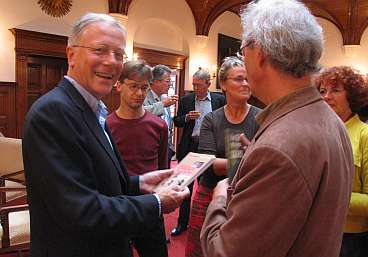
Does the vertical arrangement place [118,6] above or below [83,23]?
above

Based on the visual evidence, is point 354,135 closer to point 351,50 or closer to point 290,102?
point 290,102

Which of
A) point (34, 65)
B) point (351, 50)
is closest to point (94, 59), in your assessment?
point (34, 65)

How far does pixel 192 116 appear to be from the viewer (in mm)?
3918

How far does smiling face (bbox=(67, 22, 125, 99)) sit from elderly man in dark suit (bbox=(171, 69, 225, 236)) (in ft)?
8.22

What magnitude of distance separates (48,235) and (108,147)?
0.36m

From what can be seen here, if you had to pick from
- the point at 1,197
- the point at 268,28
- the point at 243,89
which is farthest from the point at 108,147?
the point at 1,197

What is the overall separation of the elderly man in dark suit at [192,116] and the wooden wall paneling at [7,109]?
3281mm

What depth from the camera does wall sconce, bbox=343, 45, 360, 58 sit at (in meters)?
10.4

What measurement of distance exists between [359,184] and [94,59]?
1380mm

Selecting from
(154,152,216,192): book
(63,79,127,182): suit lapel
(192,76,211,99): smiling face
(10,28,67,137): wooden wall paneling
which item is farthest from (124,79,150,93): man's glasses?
(10,28,67,137): wooden wall paneling

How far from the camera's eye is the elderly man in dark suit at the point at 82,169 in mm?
1153

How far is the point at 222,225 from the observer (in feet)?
3.30

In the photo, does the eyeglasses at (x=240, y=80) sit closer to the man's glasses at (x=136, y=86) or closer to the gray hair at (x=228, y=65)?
the gray hair at (x=228, y=65)

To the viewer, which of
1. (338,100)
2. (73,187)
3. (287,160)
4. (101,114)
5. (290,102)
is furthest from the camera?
(338,100)
